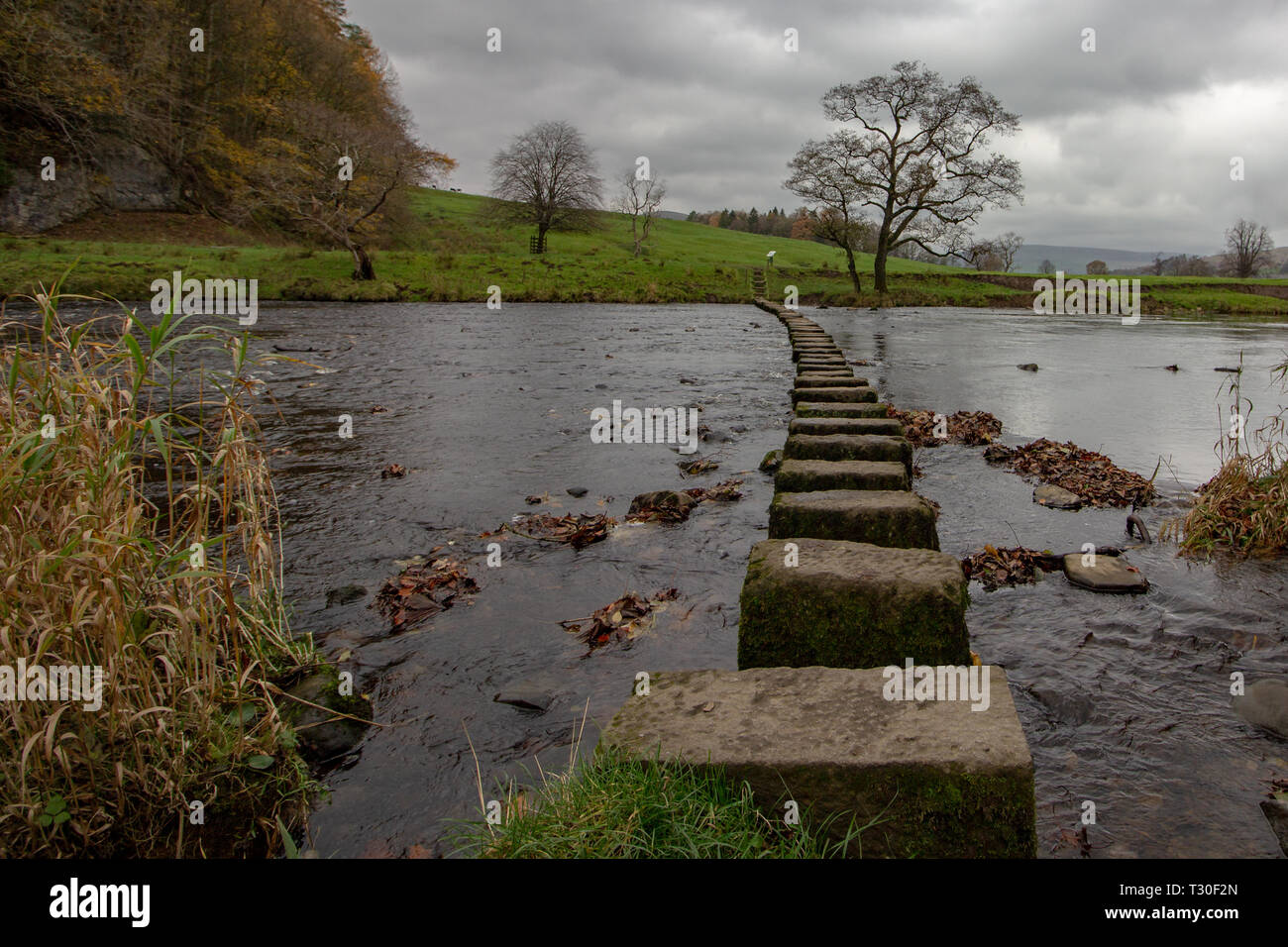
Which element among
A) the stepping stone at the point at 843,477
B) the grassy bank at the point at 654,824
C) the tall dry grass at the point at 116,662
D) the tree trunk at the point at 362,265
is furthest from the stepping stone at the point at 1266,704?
the tree trunk at the point at 362,265

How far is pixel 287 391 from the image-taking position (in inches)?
466

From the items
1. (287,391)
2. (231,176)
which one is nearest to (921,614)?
(287,391)

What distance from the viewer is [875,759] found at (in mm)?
2275

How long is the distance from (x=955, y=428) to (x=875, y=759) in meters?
7.80

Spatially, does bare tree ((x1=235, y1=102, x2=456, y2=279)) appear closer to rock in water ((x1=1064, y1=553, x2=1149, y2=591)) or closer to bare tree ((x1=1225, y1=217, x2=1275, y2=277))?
rock in water ((x1=1064, y1=553, x2=1149, y2=591))

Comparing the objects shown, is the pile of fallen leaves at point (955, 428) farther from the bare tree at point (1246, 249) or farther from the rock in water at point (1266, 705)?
the bare tree at point (1246, 249)

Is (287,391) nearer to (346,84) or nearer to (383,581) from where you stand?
(383,581)

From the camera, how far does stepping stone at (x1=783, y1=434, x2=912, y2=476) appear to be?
5203 millimetres

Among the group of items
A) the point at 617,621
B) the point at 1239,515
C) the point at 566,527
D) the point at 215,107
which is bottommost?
the point at 617,621

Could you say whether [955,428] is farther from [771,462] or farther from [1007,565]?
[1007,565]

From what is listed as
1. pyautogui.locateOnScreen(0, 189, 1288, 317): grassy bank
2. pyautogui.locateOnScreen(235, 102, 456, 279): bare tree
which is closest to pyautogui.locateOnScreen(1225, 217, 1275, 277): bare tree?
pyautogui.locateOnScreen(0, 189, 1288, 317): grassy bank

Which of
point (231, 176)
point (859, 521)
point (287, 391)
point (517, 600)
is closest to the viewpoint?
point (859, 521)

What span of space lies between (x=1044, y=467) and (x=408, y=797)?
678cm

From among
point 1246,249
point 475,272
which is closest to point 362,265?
point 475,272
